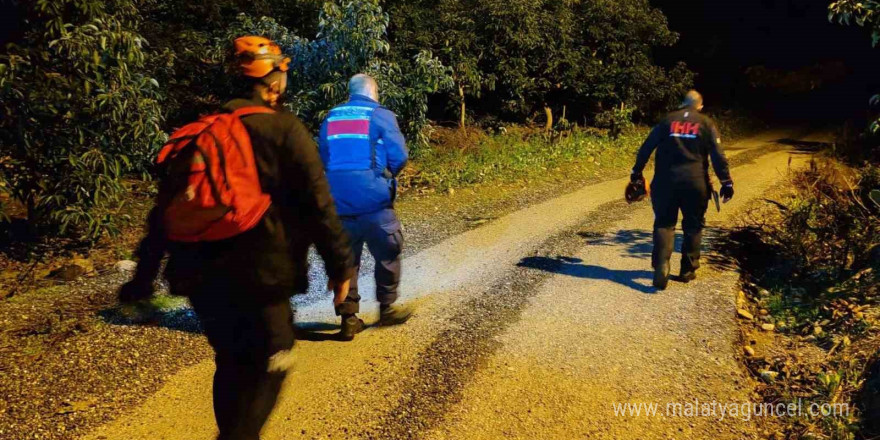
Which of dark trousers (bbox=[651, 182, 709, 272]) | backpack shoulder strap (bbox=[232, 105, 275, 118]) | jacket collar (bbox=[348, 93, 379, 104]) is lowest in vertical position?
dark trousers (bbox=[651, 182, 709, 272])

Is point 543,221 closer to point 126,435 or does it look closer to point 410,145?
point 410,145

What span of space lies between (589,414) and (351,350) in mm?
1688

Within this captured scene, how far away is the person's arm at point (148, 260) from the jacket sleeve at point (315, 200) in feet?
1.65

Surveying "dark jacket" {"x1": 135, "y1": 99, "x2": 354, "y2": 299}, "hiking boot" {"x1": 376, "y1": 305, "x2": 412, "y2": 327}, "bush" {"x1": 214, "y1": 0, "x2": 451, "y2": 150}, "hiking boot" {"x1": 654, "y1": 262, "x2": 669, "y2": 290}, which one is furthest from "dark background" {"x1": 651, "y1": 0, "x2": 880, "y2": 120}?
A: "dark jacket" {"x1": 135, "y1": 99, "x2": 354, "y2": 299}

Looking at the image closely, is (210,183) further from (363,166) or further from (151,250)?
(363,166)

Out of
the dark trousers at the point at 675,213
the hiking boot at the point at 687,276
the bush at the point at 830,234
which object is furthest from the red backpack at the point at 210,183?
the bush at the point at 830,234

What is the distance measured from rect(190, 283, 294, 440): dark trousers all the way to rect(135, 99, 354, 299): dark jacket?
64mm

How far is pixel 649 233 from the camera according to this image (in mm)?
7793

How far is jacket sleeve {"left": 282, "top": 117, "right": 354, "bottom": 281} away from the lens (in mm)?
2252

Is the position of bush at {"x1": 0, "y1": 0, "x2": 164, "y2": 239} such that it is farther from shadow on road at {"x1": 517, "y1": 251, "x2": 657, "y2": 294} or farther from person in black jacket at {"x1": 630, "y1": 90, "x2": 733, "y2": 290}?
person in black jacket at {"x1": 630, "y1": 90, "x2": 733, "y2": 290}

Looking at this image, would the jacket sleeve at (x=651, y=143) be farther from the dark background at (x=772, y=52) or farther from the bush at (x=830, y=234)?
the dark background at (x=772, y=52)

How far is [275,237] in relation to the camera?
226 cm

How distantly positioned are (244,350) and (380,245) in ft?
6.74

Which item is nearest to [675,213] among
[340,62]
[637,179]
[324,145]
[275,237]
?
[637,179]
